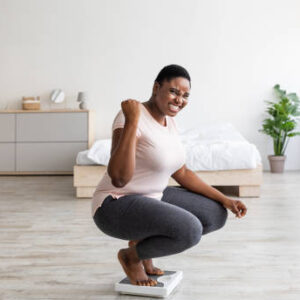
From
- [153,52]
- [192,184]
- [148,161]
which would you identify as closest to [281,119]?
[153,52]

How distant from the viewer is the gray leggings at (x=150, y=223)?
6.00 feet

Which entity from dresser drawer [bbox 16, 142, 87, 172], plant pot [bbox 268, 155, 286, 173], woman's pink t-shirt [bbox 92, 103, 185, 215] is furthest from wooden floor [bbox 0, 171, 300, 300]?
plant pot [bbox 268, 155, 286, 173]

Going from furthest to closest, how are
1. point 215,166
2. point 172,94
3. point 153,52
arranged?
point 153,52, point 215,166, point 172,94

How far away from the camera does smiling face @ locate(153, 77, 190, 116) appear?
196 centimetres

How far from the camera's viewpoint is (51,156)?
6086 mm

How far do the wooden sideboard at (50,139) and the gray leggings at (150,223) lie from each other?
422 cm

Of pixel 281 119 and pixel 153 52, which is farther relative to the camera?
pixel 153 52

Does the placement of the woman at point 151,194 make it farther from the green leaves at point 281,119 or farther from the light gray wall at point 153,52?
the light gray wall at point 153,52

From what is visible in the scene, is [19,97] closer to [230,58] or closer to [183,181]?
[230,58]

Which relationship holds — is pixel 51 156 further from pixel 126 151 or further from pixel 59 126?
pixel 126 151

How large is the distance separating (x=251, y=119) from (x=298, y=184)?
157 centimetres

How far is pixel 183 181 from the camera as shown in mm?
2160

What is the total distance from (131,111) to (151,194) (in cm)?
38

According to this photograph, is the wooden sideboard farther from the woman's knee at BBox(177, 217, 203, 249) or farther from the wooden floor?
the woman's knee at BBox(177, 217, 203, 249)
